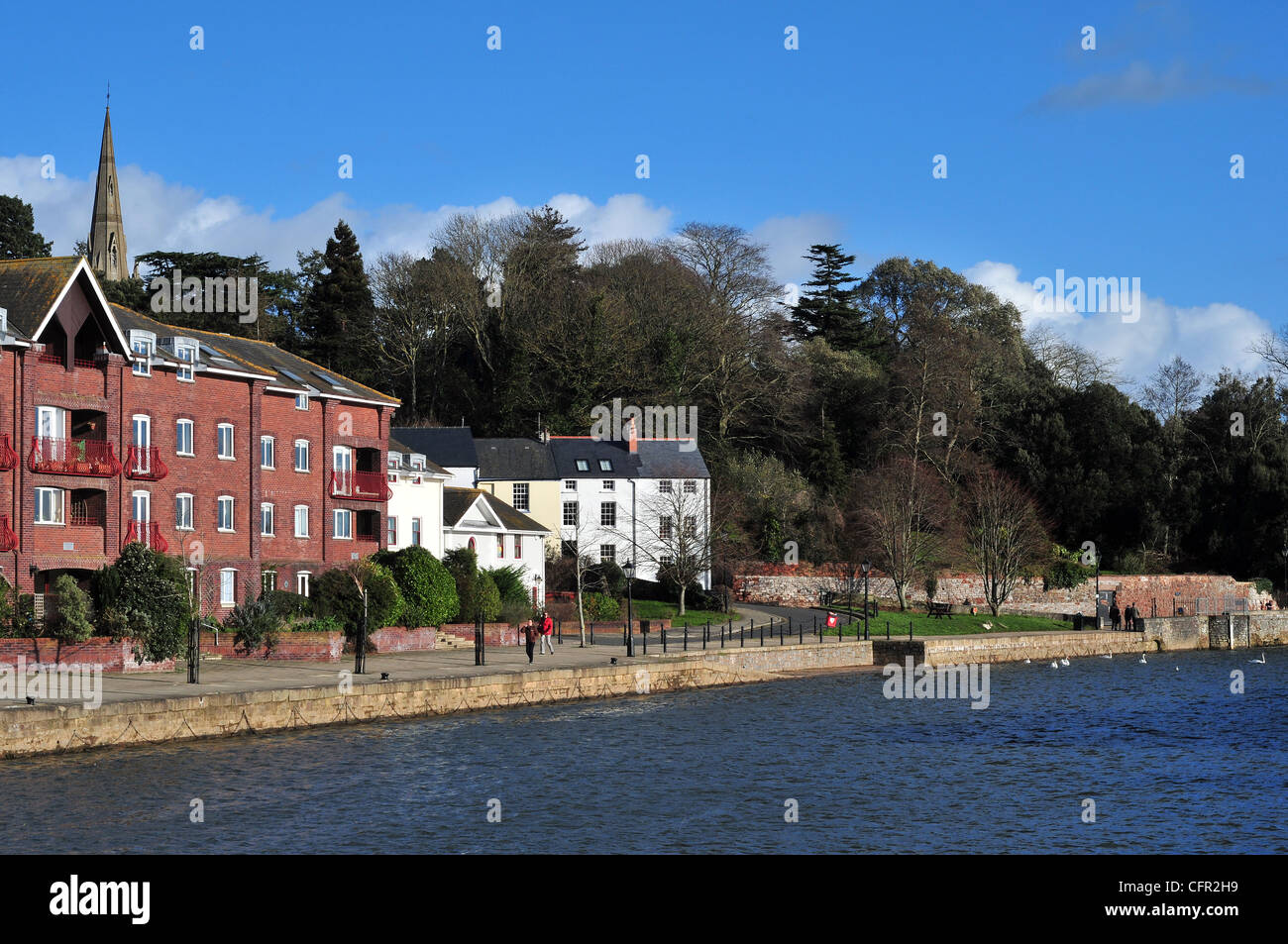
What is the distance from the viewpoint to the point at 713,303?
91.2m

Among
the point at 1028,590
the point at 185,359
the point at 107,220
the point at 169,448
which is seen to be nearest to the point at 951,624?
the point at 1028,590

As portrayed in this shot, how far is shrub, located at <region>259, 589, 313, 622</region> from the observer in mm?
44531

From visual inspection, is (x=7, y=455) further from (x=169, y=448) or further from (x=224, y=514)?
(x=224, y=514)

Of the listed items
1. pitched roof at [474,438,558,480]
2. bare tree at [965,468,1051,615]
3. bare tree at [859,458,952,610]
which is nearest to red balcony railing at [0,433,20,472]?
pitched roof at [474,438,558,480]

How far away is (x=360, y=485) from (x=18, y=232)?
130 feet

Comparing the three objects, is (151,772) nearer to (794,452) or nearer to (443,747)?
(443,747)

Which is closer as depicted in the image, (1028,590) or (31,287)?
(31,287)

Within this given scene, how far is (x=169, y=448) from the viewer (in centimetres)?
4612

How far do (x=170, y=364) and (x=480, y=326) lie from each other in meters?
41.8

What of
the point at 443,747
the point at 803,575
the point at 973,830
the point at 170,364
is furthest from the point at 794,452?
the point at 973,830

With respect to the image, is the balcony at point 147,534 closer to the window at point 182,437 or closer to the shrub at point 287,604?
the window at point 182,437

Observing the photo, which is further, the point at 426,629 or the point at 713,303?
the point at 713,303
